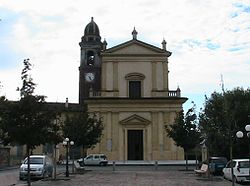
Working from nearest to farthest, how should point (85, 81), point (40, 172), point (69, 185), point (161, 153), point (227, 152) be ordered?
point (69, 185), point (40, 172), point (227, 152), point (161, 153), point (85, 81)

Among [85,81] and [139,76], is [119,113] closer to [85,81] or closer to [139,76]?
[139,76]

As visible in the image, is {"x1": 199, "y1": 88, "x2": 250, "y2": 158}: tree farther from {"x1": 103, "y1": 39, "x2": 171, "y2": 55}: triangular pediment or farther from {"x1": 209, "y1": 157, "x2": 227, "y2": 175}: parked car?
{"x1": 103, "y1": 39, "x2": 171, "y2": 55}: triangular pediment

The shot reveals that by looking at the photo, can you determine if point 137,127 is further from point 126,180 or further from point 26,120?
point 26,120

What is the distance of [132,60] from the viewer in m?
62.7

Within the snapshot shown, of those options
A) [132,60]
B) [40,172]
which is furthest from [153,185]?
[132,60]

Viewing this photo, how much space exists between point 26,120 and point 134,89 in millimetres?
41180

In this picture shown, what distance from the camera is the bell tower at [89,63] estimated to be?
79125 mm

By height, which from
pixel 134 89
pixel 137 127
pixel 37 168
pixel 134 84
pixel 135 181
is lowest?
pixel 135 181

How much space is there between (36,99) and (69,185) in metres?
5.14

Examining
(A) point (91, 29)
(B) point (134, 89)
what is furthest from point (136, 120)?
(A) point (91, 29)

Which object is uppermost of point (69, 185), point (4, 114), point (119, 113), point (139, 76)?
point (139, 76)

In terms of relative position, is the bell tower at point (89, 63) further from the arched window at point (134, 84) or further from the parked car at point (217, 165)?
the parked car at point (217, 165)

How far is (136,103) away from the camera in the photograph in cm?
6084

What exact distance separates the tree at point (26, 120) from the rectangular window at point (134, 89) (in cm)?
4007
